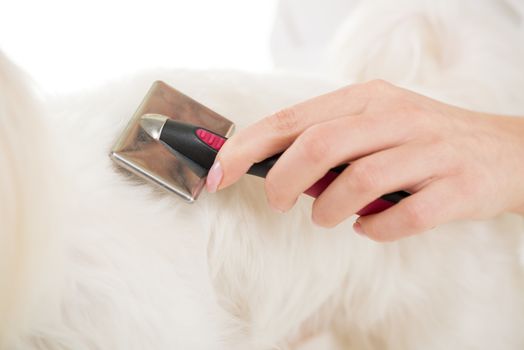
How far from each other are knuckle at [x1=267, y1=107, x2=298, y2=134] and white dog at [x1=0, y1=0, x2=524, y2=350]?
0.37 feet

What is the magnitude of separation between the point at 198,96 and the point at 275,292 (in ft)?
0.75

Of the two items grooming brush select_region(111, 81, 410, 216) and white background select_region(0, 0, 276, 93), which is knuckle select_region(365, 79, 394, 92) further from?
white background select_region(0, 0, 276, 93)

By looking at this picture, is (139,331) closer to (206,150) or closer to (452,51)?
(206,150)

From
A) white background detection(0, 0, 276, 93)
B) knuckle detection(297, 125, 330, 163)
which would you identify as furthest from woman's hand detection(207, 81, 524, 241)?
white background detection(0, 0, 276, 93)

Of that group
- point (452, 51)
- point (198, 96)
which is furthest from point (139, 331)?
point (452, 51)

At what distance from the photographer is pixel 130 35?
120 centimetres

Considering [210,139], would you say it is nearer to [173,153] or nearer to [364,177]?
[173,153]

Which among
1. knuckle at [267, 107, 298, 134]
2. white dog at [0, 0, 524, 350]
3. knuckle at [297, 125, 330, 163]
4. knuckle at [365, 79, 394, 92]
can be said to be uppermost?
knuckle at [365, 79, 394, 92]

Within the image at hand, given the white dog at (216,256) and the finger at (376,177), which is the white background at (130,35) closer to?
the white dog at (216,256)

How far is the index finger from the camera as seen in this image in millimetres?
521

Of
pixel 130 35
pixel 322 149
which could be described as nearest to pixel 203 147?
pixel 322 149

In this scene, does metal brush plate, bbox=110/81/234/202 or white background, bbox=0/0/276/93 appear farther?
white background, bbox=0/0/276/93

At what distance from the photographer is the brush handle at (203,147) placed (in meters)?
0.54

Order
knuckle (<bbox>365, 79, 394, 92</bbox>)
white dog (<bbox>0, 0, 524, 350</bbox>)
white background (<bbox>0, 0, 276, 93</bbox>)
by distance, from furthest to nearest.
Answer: white background (<bbox>0, 0, 276, 93</bbox>)
knuckle (<bbox>365, 79, 394, 92</bbox>)
white dog (<bbox>0, 0, 524, 350</bbox>)
